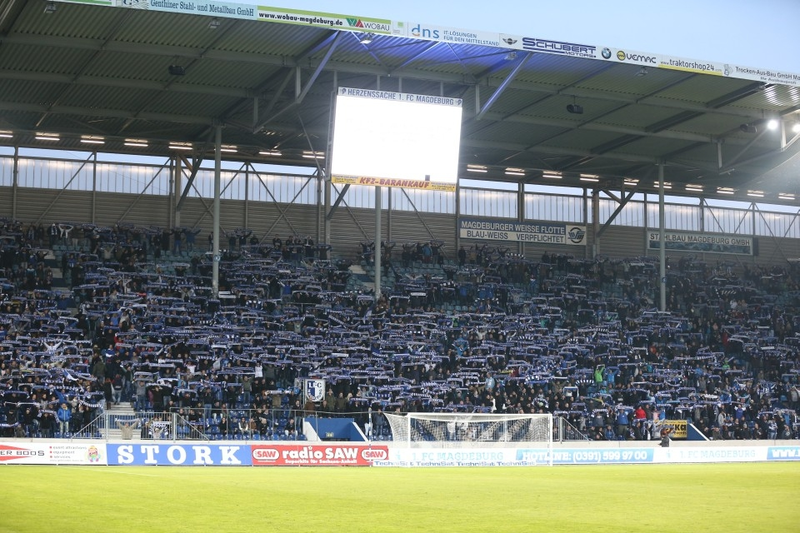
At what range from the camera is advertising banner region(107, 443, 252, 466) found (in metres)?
27.4

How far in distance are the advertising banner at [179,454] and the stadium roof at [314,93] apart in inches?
504

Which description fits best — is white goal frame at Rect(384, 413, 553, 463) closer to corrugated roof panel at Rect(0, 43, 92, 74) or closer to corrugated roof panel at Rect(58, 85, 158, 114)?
corrugated roof panel at Rect(0, 43, 92, 74)

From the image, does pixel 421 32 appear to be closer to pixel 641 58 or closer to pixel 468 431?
pixel 641 58

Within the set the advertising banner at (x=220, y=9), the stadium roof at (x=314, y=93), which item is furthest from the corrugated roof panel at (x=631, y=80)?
the advertising banner at (x=220, y=9)

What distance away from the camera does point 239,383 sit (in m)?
34.5

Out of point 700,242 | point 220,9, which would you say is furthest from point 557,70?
point 700,242

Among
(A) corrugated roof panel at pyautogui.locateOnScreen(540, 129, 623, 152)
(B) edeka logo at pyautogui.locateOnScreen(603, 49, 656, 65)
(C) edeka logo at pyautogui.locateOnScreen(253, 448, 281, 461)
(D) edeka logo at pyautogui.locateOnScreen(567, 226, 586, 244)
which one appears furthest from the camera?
(D) edeka logo at pyautogui.locateOnScreen(567, 226, 586, 244)

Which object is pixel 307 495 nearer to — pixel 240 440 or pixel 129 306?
pixel 240 440

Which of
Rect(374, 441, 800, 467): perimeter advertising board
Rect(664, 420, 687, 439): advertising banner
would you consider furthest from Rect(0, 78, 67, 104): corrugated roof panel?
Rect(664, 420, 687, 439): advertising banner

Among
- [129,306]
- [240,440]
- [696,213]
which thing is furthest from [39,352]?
[696,213]

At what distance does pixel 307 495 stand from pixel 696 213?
47681mm

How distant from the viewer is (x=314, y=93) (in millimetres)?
39625

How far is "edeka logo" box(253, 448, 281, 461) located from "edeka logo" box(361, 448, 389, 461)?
2778 millimetres

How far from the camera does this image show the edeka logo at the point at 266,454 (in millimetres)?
28875
